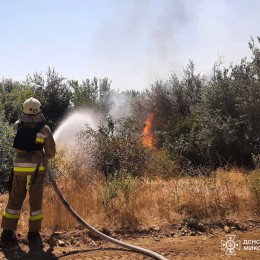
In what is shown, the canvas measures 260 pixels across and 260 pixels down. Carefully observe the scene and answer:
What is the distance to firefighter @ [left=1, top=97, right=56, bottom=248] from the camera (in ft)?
13.9

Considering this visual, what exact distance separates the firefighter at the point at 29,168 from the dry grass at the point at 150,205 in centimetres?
44

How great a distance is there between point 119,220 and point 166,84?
17590 millimetres

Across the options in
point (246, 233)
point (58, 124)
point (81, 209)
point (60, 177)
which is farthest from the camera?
point (58, 124)

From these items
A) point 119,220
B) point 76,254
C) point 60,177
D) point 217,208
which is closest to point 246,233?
point 217,208

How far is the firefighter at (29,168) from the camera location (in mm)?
4242

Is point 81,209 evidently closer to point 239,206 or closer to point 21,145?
point 21,145

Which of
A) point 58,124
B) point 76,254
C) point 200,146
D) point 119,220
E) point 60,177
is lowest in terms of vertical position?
point 76,254

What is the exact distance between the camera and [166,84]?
21797 millimetres

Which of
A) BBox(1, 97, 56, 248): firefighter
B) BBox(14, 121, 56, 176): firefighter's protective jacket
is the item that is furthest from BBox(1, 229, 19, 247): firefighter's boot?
BBox(14, 121, 56, 176): firefighter's protective jacket

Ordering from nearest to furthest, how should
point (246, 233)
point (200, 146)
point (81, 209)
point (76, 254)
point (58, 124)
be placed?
point (76, 254), point (246, 233), point (81, 209), point (200, 146), point (58, 124)
